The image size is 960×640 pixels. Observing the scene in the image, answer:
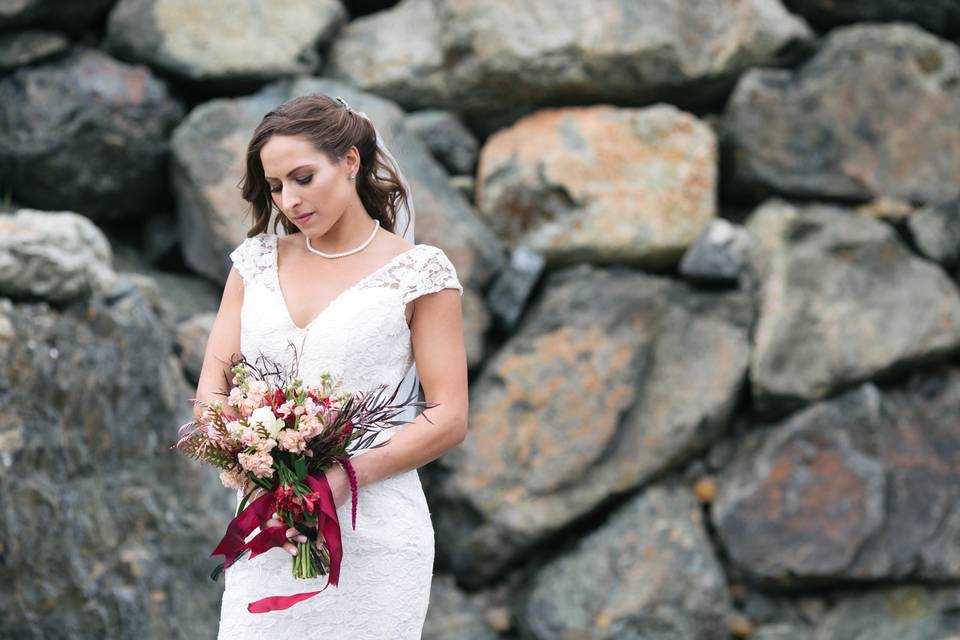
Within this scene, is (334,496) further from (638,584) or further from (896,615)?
(896,615)

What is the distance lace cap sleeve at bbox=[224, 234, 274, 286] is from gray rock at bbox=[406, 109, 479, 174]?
3.76m

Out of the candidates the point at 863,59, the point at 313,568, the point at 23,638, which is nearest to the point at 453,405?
the point at 313,568

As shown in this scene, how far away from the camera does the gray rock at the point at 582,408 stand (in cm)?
636

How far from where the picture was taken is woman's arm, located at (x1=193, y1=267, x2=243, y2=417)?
9.79 ft

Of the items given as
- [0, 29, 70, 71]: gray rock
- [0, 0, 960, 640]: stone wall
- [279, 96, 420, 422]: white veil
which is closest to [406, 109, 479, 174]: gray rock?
[0, 0, 960, 640]: stone wall

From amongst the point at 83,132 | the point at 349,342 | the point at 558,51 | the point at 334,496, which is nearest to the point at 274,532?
the point at 334,496

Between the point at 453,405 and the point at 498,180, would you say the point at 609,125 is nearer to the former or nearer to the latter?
the point at 498,180

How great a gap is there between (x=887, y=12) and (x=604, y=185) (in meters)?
1.94

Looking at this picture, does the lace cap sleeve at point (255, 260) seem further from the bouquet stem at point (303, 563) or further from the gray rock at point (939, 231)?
the gray rock at point (939, 231)

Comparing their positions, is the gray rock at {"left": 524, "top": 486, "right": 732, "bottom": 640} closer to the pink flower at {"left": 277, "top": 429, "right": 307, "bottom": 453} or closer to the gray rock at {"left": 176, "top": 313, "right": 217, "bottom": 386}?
the gray rock at {"left": 176, "top": 313, "right": 217, "bottom": 386}

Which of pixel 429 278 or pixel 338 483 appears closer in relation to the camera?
pixel 338 483

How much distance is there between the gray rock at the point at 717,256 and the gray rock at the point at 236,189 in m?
1.05

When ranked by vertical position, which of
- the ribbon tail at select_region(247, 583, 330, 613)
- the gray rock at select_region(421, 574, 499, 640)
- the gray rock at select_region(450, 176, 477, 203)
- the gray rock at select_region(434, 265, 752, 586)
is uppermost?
the ribbon tail at select_region(247, 583, 330, 613)

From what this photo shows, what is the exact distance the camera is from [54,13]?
631cm
